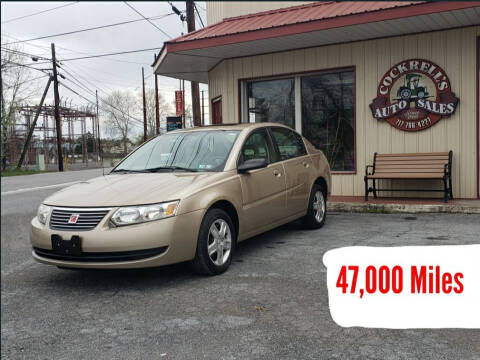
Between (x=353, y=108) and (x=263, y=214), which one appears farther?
(x=353, y=108)

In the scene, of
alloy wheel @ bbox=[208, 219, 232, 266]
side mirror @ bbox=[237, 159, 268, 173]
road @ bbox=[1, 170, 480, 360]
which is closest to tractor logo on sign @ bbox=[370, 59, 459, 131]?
road @ bbox=[1, 170, 480, 360]

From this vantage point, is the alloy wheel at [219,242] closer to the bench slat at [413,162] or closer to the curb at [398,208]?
the curb at [398,208]

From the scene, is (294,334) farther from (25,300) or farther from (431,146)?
(431,146)

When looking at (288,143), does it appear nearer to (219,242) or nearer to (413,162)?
(219,242)

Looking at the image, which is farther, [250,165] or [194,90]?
[194,90]

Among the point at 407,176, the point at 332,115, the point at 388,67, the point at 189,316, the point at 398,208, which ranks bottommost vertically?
the point at 189,316

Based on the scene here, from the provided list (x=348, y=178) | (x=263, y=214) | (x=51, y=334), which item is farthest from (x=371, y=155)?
(x=51, y=334)

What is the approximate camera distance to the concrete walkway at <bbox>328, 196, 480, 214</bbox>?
26.3 ft

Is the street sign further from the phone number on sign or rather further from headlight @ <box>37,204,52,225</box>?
the phone number on sign

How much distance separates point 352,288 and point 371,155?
21.9ft

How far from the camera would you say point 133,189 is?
4.60 m

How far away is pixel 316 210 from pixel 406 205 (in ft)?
7.01

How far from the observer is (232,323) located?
3.50m

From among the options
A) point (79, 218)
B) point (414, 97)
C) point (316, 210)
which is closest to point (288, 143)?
point (316, 210)
